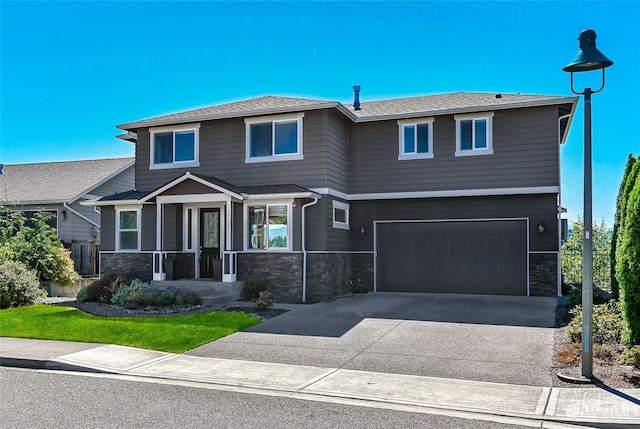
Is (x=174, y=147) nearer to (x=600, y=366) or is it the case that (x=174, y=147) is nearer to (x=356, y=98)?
(x=356, y=98)

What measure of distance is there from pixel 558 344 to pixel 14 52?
1594 centimetres

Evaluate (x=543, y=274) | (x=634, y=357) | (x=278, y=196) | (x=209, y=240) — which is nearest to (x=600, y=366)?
(x=634, y=357)

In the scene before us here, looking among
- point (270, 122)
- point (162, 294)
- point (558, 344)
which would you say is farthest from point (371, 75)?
point (558, 344)

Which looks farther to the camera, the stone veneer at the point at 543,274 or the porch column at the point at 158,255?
the porch column at the point at 158,255

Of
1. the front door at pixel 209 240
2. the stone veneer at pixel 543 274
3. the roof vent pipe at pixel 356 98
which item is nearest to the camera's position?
the stone veneer at pixel 543 274

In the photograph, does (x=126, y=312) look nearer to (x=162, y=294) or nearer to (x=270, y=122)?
(x=162, y=294)

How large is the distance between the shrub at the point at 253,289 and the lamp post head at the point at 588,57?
10.3m

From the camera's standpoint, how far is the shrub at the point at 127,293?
588 inches

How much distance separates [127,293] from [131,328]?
156 inches

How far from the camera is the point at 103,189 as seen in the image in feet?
84.6

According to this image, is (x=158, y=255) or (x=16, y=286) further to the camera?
(x=158, y=255)

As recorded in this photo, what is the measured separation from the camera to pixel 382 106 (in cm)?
1906

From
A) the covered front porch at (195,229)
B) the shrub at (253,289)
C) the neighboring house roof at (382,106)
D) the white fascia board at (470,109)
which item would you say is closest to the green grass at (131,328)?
the shrub at (253,289)

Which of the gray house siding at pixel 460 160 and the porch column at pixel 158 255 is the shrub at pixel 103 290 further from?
the gray house siding at pixel 460 160
